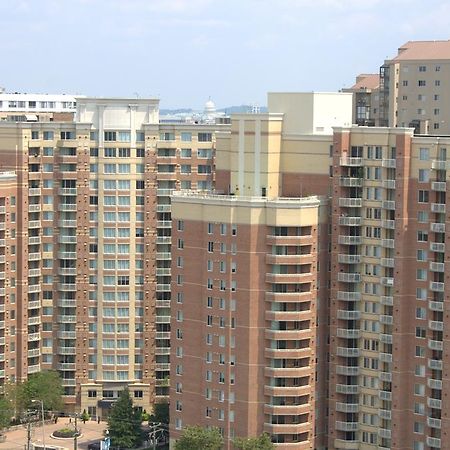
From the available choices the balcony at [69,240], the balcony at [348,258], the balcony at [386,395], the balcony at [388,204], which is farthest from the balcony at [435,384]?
the balcony at [69,240]

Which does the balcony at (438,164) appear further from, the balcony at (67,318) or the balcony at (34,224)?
the balcony at (67,318)

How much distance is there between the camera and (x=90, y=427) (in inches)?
6885

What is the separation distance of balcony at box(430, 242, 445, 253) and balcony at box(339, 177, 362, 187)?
9761 mm

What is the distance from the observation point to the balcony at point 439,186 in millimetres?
142500

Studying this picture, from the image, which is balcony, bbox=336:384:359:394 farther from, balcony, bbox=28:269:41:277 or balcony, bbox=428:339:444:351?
balcony, bbox=28:269:41:277

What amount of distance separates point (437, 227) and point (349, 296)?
12.0m

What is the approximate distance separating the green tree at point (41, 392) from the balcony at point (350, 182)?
45.8 metres

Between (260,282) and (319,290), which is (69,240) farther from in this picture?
(319,290)

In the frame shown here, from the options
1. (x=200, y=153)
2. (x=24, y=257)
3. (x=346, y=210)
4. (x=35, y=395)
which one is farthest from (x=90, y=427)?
(x=346, y=210)

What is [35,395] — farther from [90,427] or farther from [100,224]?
[100,224]

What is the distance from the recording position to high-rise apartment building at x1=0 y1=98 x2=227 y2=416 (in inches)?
6890

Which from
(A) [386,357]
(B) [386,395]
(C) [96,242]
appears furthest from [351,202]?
(C) [96,242]

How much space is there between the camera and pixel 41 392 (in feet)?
566

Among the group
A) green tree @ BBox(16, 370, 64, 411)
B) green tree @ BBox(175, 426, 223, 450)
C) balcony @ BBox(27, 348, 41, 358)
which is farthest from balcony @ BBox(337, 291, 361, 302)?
balcony @ BBox(27, 348, 41, 358)
